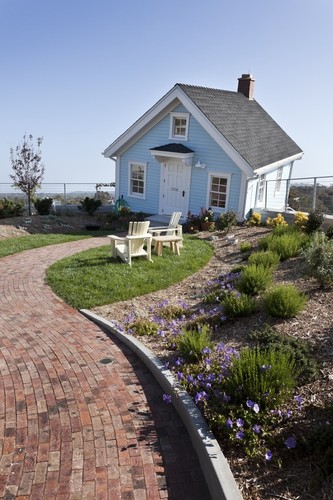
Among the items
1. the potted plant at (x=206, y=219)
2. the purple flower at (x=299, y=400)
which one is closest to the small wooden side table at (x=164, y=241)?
the potted plant at (x=206, y=219)

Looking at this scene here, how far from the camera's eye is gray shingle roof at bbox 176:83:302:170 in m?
16.9

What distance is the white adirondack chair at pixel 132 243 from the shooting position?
10.2 metres

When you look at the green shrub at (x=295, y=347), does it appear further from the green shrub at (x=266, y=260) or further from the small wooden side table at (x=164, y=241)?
the small wooden side table at (x=164, y=241)

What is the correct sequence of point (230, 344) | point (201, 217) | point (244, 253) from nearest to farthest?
point (230, 344), point (244, 253), point (201, 217)

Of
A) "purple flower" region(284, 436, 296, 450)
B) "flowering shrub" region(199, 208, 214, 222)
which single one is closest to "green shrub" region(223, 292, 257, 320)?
"purple flower" region(284, 436, 296, 450)

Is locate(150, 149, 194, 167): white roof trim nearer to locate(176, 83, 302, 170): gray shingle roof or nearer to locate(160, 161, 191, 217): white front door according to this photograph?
locate(160, 161, 191, 217): white front door

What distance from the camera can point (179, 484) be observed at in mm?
3676

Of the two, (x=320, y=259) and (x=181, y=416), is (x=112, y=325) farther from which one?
(x=320, y=259)

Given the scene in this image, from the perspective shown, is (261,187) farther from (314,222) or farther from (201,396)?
(201,396)

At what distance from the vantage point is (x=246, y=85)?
912 inches

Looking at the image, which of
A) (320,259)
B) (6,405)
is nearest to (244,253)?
(320,259)

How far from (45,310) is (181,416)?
394 centimetres

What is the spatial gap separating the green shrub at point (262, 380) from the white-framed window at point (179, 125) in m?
14.7

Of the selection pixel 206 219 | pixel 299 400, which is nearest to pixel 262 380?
pixel 299 400
